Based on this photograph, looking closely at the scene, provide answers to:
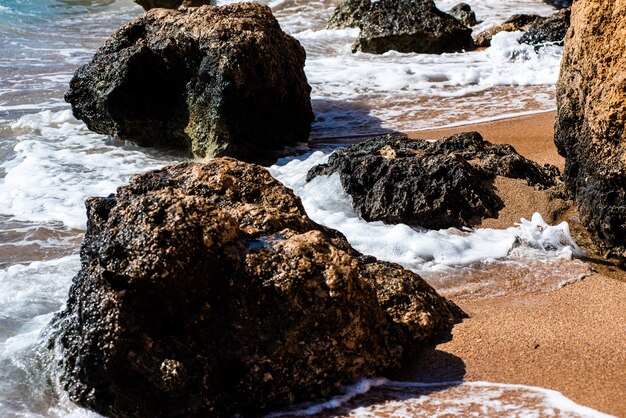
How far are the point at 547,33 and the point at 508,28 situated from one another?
111 cm

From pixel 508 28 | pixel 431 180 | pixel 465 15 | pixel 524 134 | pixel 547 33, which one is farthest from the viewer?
pixel 465 15

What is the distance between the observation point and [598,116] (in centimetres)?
454

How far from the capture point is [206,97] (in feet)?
23.7

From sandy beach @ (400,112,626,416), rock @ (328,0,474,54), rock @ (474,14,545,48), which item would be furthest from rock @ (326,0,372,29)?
sandy beach @ (400,112,626,416)

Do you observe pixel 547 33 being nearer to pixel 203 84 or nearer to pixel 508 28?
pixel 508 28

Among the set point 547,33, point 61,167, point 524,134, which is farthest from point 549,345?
point 547,33

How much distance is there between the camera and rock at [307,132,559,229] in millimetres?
5312

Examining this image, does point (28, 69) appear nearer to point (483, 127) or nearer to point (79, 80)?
point (79, 80)

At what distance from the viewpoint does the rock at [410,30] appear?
11.7 meters

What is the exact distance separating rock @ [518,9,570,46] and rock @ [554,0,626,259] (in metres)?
6.40

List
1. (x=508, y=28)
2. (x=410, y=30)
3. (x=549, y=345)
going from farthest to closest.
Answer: (x=508, y=28)
(x=410, y=30)
(x=549, y=345)

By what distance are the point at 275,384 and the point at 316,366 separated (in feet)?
0.56

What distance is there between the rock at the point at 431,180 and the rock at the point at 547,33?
18.3 ft

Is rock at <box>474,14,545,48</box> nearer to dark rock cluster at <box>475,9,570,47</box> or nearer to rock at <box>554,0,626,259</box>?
dark rock cluster at <box>475,9,570,47</box>
